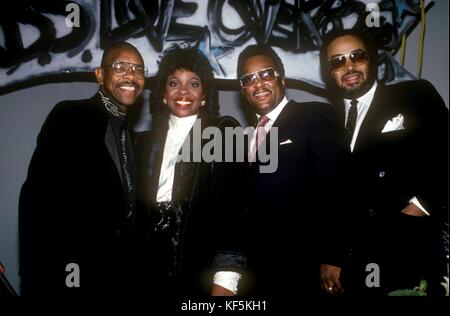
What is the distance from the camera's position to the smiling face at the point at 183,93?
1931mm

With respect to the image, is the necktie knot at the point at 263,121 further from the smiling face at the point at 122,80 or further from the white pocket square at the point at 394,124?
the smiling face at the point at 122,80

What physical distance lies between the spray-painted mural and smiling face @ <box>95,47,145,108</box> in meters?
0.43

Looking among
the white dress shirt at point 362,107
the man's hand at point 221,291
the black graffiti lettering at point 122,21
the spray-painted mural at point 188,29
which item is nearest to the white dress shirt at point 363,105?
the white dress shirt at point 362,107

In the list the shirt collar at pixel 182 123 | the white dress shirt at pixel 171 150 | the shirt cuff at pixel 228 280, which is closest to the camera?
the shirt cuff at pixel 228 280

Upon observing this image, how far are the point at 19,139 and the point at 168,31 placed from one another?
1323 millimetres

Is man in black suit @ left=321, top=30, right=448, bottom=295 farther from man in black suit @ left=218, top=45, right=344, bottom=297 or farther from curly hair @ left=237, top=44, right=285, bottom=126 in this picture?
curly hair @ left=237, top=44, right=285, bottom=126

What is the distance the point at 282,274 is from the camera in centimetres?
177

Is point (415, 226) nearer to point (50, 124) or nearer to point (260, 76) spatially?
point (260, 76)

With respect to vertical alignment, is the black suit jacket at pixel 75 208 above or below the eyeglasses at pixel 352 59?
below

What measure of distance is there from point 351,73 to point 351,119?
0.24m

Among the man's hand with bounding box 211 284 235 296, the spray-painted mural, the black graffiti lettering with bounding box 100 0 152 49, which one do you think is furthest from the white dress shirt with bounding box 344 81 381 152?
the black graffiti lettering with bounding box 100 0 152 49

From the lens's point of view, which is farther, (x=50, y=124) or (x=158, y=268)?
(x=50, y=124)

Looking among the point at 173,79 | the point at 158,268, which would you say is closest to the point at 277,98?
the point at 173,79

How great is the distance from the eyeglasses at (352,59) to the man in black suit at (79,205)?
1174 mm
